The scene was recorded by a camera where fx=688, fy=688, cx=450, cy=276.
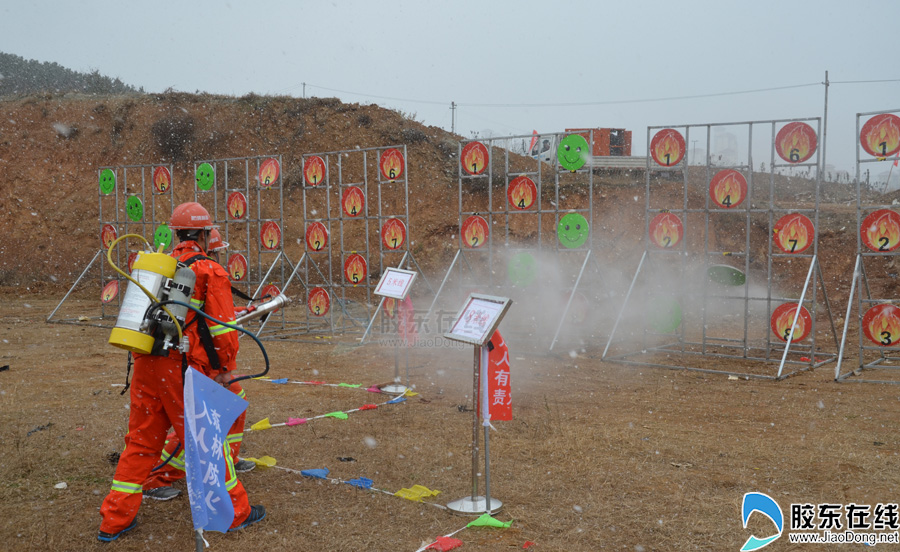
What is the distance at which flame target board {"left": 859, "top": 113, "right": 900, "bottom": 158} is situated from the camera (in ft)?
30.7

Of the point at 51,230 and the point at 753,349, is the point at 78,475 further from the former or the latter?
the point at 51,230

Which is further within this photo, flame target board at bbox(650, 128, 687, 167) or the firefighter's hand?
flame target board at bbox(650, 128, 687, 167)

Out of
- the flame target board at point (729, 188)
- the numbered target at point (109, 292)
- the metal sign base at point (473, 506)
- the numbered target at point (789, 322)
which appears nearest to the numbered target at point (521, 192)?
the flame target board at point (729, 188)

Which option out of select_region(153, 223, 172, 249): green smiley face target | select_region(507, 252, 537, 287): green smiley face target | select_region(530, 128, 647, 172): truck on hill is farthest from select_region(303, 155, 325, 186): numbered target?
select_region(530, 128, 647, 172): truck on hill

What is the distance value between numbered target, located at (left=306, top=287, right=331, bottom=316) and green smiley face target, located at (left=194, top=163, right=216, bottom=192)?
3513 mm

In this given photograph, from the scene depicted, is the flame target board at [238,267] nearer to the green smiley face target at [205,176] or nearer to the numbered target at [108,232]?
the green smiley face target at [205,176]

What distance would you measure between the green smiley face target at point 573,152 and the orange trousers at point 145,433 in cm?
880

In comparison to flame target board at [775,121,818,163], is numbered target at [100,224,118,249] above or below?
below

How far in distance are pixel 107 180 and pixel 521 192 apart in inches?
428

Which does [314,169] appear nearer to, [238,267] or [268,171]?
[268,171]

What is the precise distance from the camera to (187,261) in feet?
16.0

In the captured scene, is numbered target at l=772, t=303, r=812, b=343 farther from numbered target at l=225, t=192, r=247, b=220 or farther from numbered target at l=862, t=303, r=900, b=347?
numbered target at l=225, t=192, r=247, b=220

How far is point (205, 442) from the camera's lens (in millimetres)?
3666

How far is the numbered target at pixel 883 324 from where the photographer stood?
960 cm
